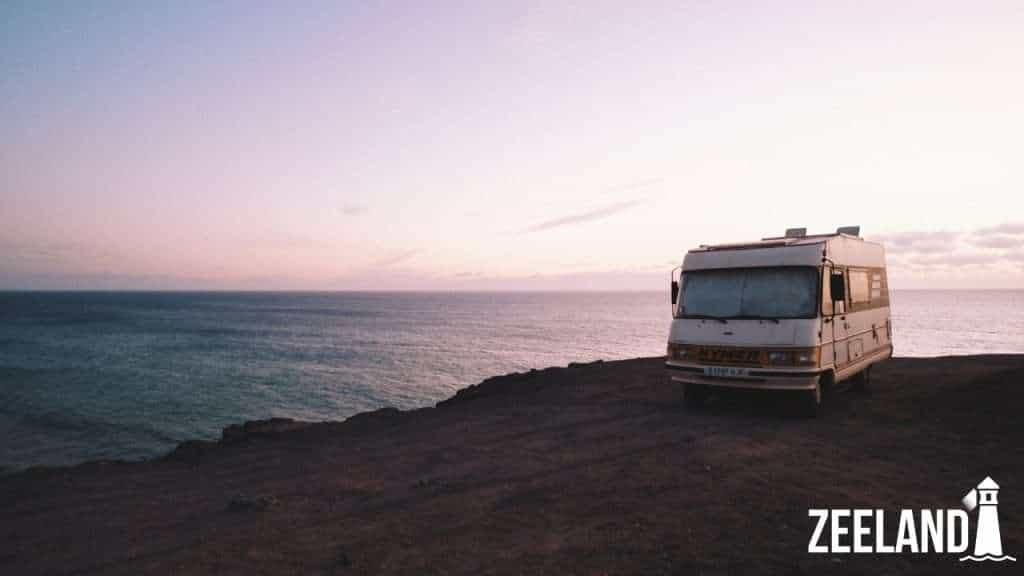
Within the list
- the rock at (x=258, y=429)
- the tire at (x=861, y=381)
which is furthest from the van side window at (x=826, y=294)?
the rock at (x=258, y=429)

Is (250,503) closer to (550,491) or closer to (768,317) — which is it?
(550,491)

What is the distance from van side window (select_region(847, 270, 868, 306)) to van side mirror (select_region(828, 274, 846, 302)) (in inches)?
66.1

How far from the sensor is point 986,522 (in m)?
6.45

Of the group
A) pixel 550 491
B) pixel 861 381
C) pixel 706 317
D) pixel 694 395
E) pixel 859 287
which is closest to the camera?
pixel 550 491

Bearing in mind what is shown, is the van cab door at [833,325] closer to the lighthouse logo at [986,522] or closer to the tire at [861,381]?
the tire at [861,381]

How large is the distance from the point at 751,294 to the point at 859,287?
13.0 ft

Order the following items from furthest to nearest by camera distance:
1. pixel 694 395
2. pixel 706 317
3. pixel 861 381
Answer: pixel 861 381 < pixel 694 395 < pixel 706 317

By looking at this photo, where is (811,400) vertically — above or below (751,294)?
below

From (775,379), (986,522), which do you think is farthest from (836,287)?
(986,522)

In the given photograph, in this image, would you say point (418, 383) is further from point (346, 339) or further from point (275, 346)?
point (346, 339)

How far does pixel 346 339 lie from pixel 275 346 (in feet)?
35.3

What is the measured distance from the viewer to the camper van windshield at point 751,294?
37.7 ft

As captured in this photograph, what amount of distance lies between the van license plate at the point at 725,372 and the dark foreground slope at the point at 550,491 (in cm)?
101

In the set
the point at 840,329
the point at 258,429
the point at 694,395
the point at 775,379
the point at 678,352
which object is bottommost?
the point at 258,429
